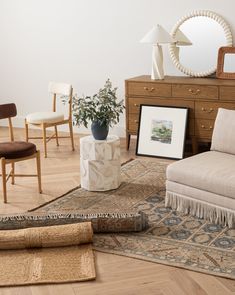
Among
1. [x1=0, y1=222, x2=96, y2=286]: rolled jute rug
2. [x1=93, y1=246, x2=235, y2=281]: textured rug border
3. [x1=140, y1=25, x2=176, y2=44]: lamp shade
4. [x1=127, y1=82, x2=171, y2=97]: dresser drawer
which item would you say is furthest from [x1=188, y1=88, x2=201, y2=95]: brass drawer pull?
[x1=93, y1=246, x2=235, y2=281]: textured rug border

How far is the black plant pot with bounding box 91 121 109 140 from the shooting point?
4.64 meters

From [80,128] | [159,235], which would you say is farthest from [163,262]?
[80,128]

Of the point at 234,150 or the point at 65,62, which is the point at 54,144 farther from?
the point at 234,150

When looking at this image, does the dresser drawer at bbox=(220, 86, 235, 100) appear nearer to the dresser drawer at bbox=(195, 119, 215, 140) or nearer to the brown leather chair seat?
the dresser drawer at bbox=(195, 119, 215, 140)

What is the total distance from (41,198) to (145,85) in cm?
194

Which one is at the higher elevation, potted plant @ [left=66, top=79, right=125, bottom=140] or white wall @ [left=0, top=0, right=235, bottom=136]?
white wall @ [left=0, top=0, right=235, bottom=136]

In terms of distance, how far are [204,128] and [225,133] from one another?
4.11 ft

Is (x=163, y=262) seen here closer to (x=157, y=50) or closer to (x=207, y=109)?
(x=207, y=109)

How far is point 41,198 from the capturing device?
455 cm

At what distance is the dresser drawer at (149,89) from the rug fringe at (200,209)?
5.92 feet

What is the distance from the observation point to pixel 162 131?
5.82 m

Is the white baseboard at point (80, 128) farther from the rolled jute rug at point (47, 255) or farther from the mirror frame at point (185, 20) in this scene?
the rolled jute rug at point (47, 255)

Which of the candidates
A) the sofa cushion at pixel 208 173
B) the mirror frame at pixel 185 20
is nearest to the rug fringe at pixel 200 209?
the sofa cushion at pixel 208 173

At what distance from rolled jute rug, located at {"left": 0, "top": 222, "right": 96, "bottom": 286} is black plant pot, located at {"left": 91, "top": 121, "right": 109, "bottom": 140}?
117 centimetres
